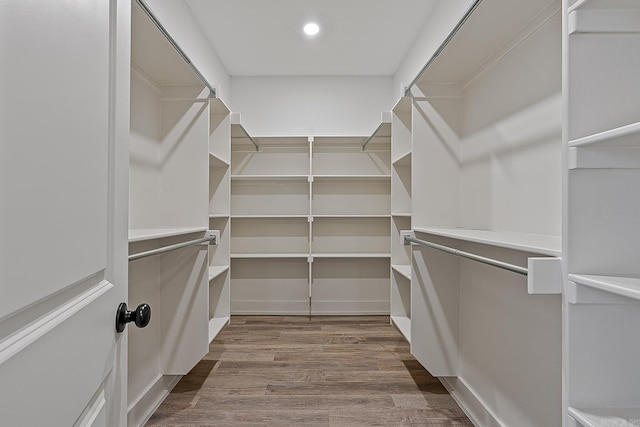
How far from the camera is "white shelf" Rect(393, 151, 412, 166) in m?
2.54

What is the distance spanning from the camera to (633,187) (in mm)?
862

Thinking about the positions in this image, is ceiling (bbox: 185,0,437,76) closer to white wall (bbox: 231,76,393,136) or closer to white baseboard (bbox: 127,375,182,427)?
white wall (bbox: 231,76,393,136)

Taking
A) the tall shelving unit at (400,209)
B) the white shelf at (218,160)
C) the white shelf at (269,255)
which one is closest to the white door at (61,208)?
the white shelf at (218,160)

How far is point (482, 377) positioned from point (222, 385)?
4.94 feet

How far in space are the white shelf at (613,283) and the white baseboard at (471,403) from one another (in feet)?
3.72

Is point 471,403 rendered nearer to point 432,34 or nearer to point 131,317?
point 131,317

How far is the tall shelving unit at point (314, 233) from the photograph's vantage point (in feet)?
12.2

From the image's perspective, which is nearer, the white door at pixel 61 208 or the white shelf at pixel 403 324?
the white door at pixel 61 208

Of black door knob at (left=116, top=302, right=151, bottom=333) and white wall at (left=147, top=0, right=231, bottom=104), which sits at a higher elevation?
white wall at (left=147, top=0, right=231, bottom=104)

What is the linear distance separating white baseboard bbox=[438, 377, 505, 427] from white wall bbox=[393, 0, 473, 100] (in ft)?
5.88

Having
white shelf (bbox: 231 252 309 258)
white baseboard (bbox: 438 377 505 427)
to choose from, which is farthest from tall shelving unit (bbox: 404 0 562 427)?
white shelf (bbox: 231 252 309 258)

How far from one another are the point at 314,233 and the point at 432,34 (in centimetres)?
208

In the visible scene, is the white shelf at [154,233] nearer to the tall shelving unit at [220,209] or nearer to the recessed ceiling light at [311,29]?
the tall shelving unit at [220,209]

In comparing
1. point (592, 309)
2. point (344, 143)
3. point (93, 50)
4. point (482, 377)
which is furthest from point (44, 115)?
point (344, 143)
